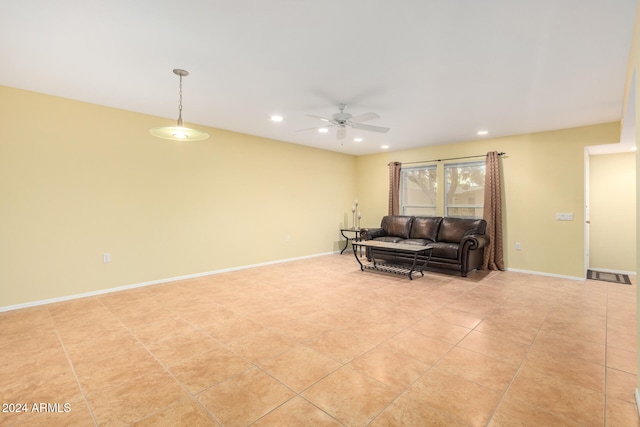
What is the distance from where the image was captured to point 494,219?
18.0ft

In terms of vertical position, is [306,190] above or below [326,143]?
below

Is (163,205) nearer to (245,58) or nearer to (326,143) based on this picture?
(245,58)

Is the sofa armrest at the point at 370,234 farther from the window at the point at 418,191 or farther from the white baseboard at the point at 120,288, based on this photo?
the white baseboard at the point at 120,288

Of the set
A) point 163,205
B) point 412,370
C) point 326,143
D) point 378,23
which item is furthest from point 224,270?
point 378,23

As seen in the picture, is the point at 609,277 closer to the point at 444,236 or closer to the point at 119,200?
the point at 444,236

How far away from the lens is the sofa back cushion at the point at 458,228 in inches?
211

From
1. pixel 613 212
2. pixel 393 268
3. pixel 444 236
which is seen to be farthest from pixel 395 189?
pixel 613 212

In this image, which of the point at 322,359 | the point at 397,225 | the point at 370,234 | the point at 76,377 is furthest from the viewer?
the point at 397,225

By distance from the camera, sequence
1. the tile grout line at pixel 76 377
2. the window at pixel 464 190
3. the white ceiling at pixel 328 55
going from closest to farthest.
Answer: the tile grout line at pixel 76 377 < the white ceiling at pixel 328 55 < the window at pixel 464 190

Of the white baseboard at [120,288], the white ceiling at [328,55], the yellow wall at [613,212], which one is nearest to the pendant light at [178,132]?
the white ceiling at [328,55]

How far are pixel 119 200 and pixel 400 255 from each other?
474 cm

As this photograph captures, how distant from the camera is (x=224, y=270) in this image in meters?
5.23

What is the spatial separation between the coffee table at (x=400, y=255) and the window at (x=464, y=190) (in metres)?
1.57

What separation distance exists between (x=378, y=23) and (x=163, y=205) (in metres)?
3.93
